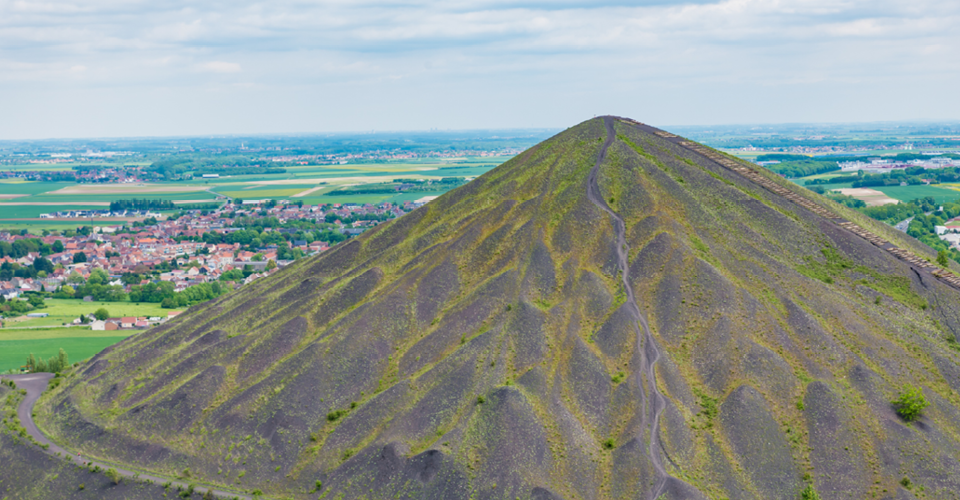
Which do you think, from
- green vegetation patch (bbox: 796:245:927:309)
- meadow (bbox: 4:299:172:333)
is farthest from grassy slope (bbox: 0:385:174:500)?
meadow (bbox: 4:299:172:333)

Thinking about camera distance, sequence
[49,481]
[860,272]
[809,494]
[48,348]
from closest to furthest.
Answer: [809,494], [49,481], [860,272], [48,348]

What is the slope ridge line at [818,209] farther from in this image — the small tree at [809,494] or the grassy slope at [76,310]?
the grassy slope at [76,310]

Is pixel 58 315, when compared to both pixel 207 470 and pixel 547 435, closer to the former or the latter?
pixel 207 470

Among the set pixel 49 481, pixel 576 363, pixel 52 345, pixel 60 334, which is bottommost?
pixel 60 334

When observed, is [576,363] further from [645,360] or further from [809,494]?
[809,494]

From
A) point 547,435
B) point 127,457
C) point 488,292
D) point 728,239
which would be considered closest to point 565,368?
point 547,435

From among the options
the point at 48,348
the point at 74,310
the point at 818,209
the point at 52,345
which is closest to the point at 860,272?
the point at 818,209

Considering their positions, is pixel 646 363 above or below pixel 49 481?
above
